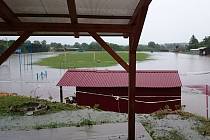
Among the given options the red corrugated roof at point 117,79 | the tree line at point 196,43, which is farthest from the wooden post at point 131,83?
the tree line at point 196,43

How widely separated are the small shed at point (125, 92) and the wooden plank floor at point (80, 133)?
535cm

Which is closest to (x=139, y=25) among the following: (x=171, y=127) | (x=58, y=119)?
(x=171, y=127)

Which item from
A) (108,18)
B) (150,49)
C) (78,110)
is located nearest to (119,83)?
(78,110)

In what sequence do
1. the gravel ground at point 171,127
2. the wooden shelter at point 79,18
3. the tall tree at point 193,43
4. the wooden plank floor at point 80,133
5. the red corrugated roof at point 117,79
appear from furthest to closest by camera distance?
the tall tree at point 193,43
the red corrugated roof at point 117,79
the gravel ground at point 171,127
the wooden plank floor at point 80,133
the wooden shelter at point 79,18

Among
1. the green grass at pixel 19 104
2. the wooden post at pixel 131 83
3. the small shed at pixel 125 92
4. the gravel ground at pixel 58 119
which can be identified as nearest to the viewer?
the wooden post at pixel 131 83

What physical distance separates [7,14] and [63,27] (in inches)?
41.7

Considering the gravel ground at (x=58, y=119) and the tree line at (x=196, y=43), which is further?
the tree line at (x=196, y=43)

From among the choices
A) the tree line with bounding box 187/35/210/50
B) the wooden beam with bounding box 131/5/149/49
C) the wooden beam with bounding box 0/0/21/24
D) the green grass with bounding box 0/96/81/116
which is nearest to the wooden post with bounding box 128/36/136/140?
the wooden beam with bounding box 131/5/149/49

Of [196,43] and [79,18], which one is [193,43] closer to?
[196,43]

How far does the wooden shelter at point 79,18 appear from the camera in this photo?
5207 millimetres

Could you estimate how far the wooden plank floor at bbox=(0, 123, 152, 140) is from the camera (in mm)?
6691

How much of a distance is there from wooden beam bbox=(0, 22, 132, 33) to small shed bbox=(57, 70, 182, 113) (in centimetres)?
706

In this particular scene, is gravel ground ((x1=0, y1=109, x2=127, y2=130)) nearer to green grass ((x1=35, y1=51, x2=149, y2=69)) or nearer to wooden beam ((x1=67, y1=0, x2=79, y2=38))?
wooden beam ((x1=67, y1=0, x2=79, y2=38))

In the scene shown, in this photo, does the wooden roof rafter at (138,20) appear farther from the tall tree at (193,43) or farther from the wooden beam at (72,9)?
the tall tree at (193,43)
